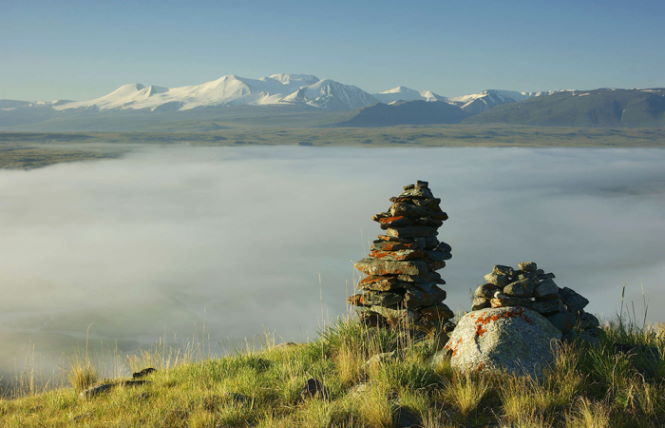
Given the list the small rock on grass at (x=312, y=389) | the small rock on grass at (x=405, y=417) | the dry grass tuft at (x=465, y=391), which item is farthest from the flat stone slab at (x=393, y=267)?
the small rock on grass at (x=405, y=417)

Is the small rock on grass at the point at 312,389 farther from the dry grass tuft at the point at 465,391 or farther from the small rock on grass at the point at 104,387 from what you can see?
the small rock on grass at the point at 104,387

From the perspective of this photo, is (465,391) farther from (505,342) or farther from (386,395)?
(505,342)

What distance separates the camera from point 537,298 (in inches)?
392

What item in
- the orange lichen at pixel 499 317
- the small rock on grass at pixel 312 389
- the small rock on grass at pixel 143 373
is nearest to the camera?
the small rock on grass at pixel 312 389

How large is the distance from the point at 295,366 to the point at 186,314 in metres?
128

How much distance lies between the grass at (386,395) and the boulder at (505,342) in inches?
7.7

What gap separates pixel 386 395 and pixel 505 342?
2.18 meters

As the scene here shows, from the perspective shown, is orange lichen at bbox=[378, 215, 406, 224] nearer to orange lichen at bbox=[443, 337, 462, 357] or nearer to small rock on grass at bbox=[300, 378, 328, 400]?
orange lichen at bbox=[443, 337, 462, 357]

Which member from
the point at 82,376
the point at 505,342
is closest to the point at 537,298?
the point at 505,342

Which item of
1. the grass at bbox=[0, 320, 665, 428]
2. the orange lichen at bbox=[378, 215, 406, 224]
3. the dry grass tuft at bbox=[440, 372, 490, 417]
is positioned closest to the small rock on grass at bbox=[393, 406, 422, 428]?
the grass at bbox=[0, 320, 665, 428]

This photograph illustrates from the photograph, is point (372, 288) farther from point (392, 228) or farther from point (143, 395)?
A: point (143, 395)

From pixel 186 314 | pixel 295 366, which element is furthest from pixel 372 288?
pixel 186 314

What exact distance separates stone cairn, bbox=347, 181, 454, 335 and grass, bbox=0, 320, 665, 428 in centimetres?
176

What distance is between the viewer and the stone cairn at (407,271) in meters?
12.1
